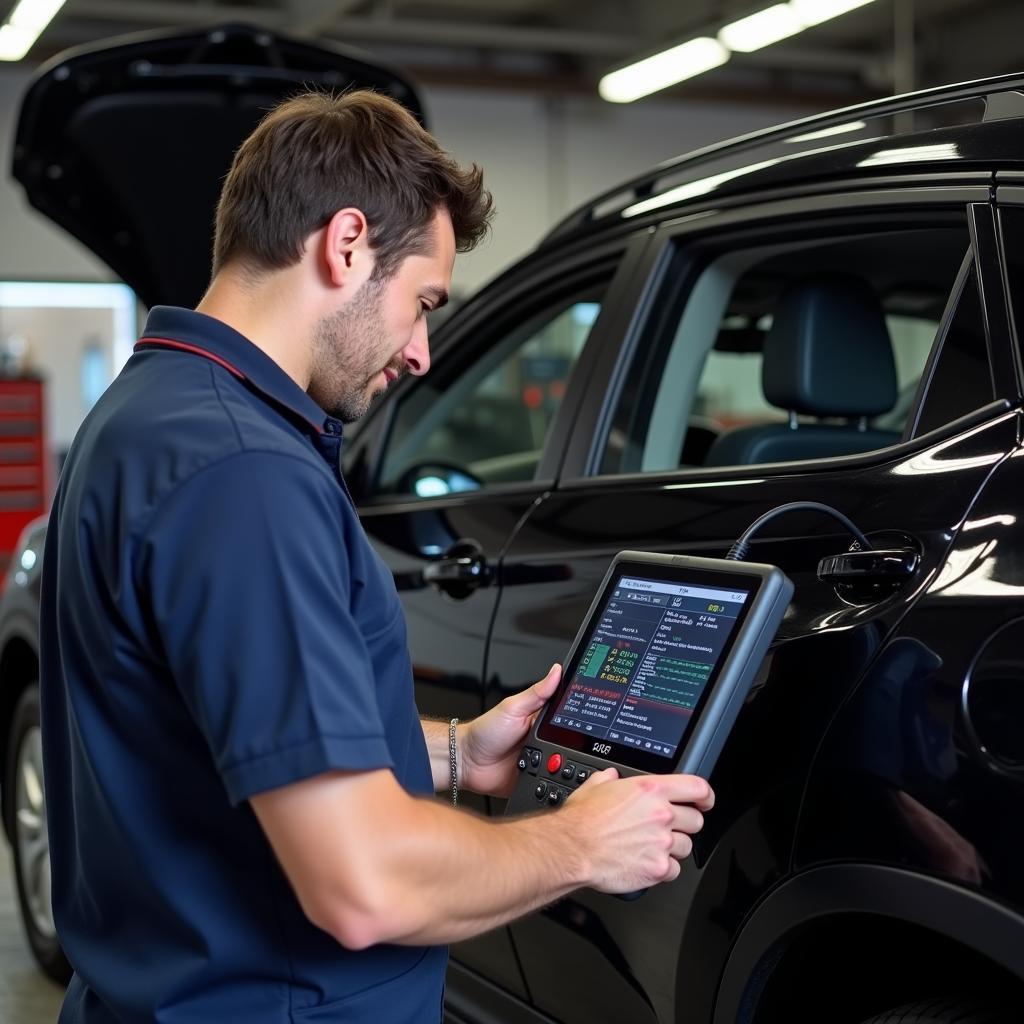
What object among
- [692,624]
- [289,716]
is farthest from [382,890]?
[692,624]

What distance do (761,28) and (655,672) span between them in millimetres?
8335

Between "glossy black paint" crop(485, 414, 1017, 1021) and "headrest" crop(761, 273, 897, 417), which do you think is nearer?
"glossy black paint" crop(485, 414, 1017, 1021)

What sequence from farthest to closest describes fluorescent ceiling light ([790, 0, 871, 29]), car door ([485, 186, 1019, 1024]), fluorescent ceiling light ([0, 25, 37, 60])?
fluorescent ceiling light ([0, 25, 37, 60])
fluorescent ceiling light ([790, 0, 871, 29])
car door ([485, 186, 1019, 1024])

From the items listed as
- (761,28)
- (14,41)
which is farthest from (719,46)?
(14,41)

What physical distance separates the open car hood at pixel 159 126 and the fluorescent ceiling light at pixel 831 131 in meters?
1.57

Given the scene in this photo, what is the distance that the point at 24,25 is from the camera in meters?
9.17

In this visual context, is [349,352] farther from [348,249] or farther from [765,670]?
[765,670]

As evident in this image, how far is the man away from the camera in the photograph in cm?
111

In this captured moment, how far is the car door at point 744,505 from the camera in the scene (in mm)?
1504

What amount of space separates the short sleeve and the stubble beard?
22cm

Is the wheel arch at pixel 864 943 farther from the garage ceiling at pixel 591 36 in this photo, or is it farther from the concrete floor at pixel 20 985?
the garage ceiling at pixel 591 36

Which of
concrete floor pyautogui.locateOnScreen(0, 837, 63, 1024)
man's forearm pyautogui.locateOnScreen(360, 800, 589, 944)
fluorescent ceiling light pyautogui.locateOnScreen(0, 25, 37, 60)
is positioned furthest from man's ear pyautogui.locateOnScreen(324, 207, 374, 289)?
fluorescent ceiling light pyautogui.locateOnScreen(0, 25, 37, 60)

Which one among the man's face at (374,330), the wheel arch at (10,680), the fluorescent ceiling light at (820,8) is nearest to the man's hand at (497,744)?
the man's face at (374,330)

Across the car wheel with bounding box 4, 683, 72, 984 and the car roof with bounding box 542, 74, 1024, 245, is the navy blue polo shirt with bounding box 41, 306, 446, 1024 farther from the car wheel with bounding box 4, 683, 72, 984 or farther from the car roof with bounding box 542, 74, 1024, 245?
the car wheel with bounding box 4, 683, 72, 984
